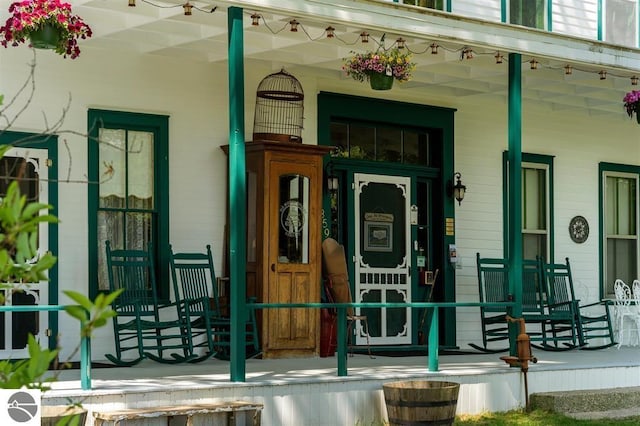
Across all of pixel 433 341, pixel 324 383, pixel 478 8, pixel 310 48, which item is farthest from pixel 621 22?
pixel 324 383

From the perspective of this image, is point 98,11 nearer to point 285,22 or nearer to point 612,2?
point 285,22

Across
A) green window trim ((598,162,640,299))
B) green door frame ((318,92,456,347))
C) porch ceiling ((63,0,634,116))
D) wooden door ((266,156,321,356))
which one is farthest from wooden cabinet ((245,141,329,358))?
green window trim ((598,162,640,299))

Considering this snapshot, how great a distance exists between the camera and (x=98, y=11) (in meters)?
9.09

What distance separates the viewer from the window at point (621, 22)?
1120cm

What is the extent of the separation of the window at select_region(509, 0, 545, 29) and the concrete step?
3588 mm

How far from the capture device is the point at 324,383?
27.8 ft

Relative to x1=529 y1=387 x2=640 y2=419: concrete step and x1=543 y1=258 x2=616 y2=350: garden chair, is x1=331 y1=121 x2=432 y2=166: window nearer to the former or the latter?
x1=543 y1=258 x2=616 y2=350: garden chair

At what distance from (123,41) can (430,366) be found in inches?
163

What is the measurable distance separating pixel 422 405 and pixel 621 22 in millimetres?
5238

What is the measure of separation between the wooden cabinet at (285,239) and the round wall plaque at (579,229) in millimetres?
4559

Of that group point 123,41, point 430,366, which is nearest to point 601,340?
point 430,366

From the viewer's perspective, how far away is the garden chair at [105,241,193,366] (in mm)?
9469

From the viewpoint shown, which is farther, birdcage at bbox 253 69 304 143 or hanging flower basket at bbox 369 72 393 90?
birdcage at bbox 253 69 304 143

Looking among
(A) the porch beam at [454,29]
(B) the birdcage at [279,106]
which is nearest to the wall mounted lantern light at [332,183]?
(B) the birdcage at [279,106]
